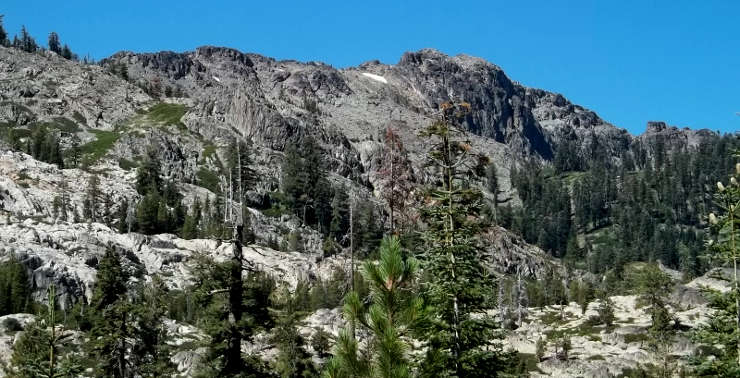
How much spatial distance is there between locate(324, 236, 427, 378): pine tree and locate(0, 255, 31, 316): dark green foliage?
295 ft

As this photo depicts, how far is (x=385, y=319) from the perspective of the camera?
13680 mm

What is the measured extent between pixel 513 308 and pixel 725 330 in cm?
10807

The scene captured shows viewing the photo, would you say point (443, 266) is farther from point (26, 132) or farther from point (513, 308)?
point (26, 132)

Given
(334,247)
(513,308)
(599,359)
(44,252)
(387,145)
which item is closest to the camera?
(387,145)

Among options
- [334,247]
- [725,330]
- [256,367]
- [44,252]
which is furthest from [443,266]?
[334,247]

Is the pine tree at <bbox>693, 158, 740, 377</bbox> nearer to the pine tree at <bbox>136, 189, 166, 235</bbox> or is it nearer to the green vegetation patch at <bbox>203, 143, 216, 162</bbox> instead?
the pine tree at <bbox>136, 189, 166, 235</bbox>

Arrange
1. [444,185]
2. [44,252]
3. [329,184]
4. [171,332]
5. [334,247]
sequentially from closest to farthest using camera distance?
[444,185]
[171,332]
[44,252]
[334,247]
[329,184]

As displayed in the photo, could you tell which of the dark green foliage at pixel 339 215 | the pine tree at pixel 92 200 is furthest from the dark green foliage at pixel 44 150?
the dark green foliage at pixel 339 215

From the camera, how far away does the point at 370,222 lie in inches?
6393

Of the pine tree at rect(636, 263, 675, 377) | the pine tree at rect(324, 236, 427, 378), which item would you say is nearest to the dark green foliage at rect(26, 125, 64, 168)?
the pine tree at rect(636, 263, 675, 377)

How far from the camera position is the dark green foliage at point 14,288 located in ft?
299

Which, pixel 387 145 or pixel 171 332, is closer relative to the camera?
pixel 387 145

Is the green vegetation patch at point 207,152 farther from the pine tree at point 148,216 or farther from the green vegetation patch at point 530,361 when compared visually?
the green vegetation patch at point 530,361

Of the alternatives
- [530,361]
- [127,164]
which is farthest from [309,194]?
[530,361]
